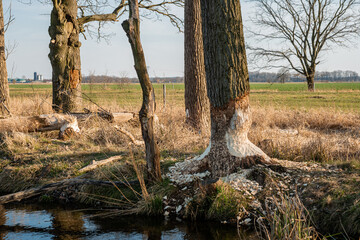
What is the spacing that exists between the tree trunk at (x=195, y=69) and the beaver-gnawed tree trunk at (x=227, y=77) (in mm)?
3943

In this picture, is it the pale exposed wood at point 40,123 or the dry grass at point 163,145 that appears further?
the pale exposed wood at point 40,123

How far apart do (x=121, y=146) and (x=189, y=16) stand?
4137 millimetres

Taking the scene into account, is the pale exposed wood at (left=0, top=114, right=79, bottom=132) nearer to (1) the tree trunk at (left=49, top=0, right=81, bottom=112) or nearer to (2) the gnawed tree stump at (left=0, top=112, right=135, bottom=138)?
(2) the gnawed tree stump at (left=0, top=112, right=135, bottom=138)

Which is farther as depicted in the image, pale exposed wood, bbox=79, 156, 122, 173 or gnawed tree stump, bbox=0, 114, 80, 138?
gnawed tree stump, bbox=0, 114, 80, 138

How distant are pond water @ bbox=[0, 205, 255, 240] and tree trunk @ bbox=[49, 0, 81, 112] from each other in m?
6.52

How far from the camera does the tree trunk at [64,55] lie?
12.4m

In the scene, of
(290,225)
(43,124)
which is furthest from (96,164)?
(290,225)

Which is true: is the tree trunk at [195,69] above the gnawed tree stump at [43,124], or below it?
above

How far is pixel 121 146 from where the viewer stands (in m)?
9.41

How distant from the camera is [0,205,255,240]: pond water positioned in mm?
5410

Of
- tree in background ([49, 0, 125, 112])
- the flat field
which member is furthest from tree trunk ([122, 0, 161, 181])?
tree in background ([49, 0, 125, 112])

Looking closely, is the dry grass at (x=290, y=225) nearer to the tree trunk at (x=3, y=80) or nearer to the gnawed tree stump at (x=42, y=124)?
the gnawed tree stump at (x=42, y=124)

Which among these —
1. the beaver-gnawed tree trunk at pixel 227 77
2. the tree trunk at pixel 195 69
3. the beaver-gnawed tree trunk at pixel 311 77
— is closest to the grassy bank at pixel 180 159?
the tree trunk at pixel 195 69

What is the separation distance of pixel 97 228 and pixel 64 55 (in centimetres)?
827
